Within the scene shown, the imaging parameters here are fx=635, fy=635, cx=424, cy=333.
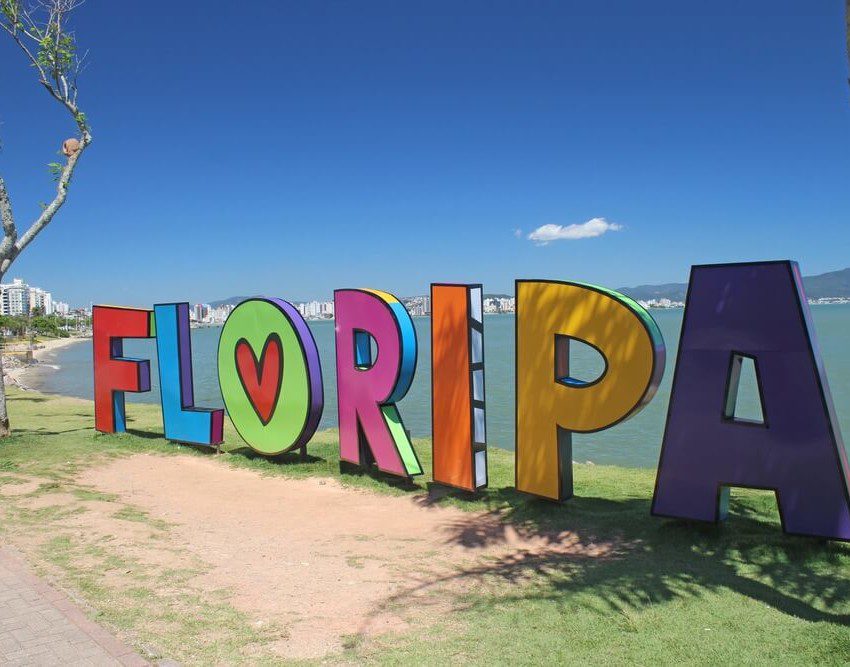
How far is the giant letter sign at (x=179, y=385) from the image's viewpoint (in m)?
14.7

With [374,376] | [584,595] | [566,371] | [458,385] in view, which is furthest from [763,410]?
[374,376]

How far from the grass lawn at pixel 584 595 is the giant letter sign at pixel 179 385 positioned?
13.4 feet

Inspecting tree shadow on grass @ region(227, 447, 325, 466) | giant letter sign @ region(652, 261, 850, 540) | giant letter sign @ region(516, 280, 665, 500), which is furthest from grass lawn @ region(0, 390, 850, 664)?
tree shadow on grass @ region(227, 447, 325, 466)

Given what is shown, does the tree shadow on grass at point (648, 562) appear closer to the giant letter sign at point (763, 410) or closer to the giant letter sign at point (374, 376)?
the giant letter sign at point (763, 410)

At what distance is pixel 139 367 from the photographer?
15.8 meters

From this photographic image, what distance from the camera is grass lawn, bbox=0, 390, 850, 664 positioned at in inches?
211

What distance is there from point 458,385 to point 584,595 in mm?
4556

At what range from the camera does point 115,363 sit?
16.3 m

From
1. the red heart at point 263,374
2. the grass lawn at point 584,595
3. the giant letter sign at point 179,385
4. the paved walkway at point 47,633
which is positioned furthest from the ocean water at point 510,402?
the paved walkway at point 47,633

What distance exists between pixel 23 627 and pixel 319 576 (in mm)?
3074

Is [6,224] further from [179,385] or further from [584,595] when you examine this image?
[584,595]

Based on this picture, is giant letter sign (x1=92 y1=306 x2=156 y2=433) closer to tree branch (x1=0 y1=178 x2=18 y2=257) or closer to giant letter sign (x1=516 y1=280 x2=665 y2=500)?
tree branch (x1=0 y1=178 x2=18 y2=257)

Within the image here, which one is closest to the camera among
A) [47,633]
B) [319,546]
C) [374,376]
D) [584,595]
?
[47,633]

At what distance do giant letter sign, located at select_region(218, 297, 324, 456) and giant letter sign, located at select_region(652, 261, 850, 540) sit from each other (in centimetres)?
698
